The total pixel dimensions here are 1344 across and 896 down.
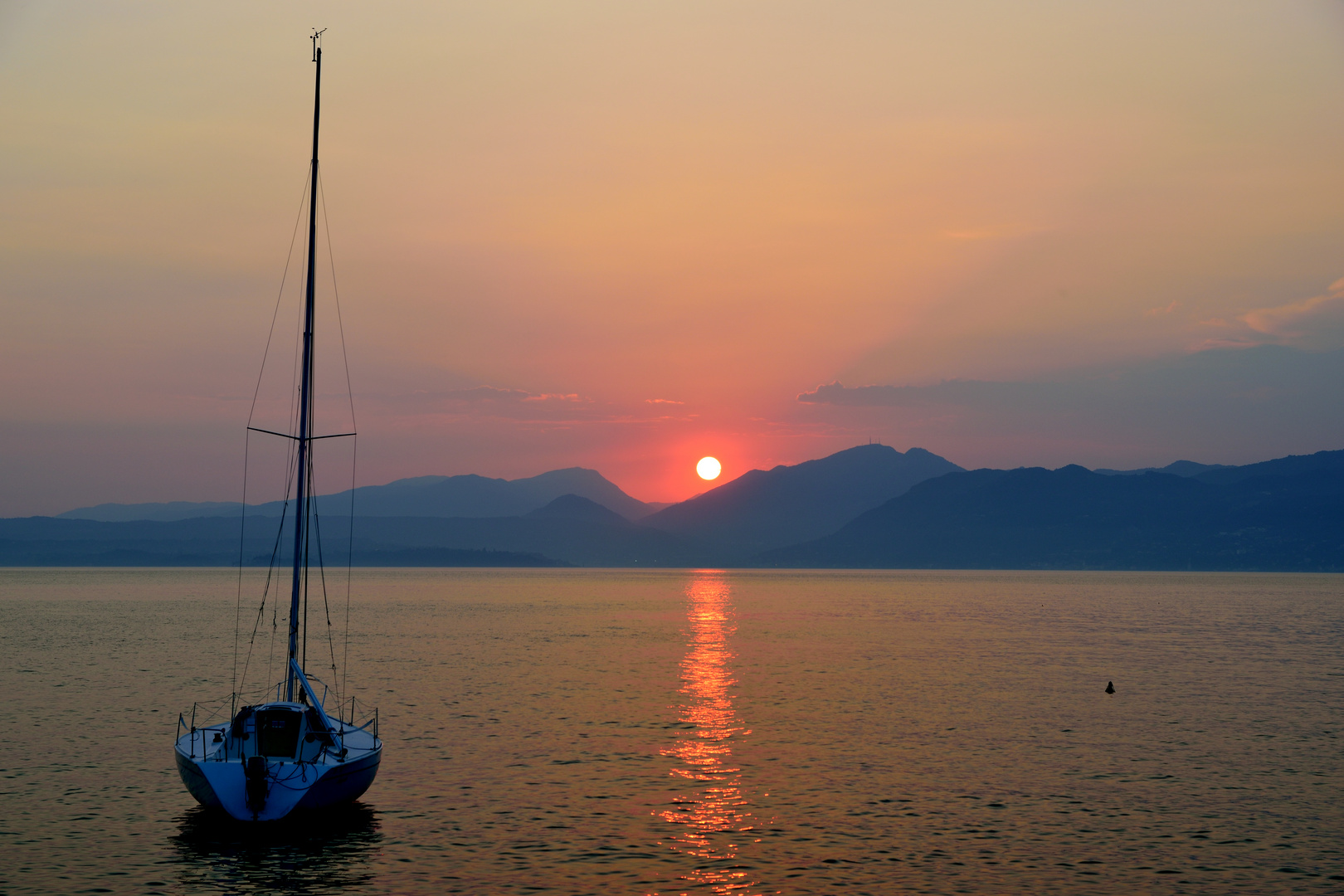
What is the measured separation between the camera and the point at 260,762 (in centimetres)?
3456

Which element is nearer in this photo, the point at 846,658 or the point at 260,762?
the point at 260,762

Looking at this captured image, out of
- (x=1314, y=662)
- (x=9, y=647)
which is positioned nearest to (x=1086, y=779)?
(x=1314, y=662)

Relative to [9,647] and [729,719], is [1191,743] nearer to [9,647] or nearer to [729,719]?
[729,719]

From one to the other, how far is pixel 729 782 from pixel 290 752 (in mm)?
17492

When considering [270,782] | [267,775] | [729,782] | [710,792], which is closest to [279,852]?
[270,782]

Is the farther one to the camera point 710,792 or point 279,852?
point 710,792

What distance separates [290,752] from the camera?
3700 cm

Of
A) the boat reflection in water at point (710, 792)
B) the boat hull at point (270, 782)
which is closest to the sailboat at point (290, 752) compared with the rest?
the boat hull at point (270, 782)

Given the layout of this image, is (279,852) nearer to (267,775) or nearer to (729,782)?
(267,775)

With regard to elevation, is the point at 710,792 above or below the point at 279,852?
below

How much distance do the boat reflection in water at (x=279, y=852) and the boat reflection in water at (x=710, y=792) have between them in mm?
9927

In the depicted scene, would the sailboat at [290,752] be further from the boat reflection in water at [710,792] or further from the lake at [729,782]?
the boat reflection in water at [710,792]

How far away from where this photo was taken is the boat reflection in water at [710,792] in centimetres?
3241

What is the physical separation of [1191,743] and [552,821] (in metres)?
34.5
